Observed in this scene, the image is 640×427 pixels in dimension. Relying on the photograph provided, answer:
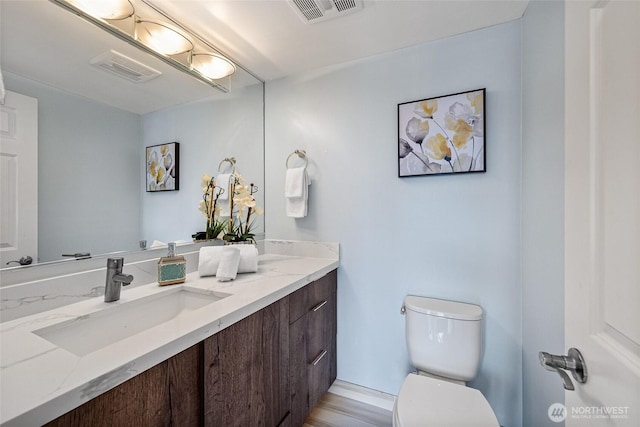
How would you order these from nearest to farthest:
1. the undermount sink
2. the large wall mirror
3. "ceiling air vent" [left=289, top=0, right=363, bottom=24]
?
the undermount sink < the large wall mirror < "ceiling air vent" [left=289, top=0, right=363, bottom=24]

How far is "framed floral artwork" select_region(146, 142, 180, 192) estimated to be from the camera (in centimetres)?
129

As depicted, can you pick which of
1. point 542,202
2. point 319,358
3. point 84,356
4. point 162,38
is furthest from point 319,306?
point 162,38

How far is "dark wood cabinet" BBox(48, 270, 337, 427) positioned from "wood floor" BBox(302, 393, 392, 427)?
89mm

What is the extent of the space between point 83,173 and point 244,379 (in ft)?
3.35

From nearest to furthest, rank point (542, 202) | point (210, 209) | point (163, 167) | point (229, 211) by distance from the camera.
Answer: point (542, 202), point (163, 167), point (210, 209), point (229, 211)

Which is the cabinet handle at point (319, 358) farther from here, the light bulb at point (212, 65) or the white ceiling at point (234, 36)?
the light bulb at point (212, 65)

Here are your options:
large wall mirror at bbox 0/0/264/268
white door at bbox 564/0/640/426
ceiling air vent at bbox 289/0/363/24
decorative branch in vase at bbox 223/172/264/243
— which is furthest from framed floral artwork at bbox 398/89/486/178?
large wall mirror at bbox 0/0/264/268

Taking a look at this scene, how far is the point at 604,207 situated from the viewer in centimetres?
47

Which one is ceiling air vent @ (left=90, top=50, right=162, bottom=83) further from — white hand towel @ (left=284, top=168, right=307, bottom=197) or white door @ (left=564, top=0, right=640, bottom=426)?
white door @ (left=564, top=0, right=640, bottom=426)

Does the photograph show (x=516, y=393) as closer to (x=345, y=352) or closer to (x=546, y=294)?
(x=546, y=294)

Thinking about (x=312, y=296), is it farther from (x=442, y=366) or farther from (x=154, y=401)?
(x=154, y=401)

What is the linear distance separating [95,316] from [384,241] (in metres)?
1.39

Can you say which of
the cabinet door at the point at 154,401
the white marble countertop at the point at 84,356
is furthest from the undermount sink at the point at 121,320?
the cabinet door at the point at 154,401

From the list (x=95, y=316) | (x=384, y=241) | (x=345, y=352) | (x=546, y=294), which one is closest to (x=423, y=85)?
(x=384, y=241)
